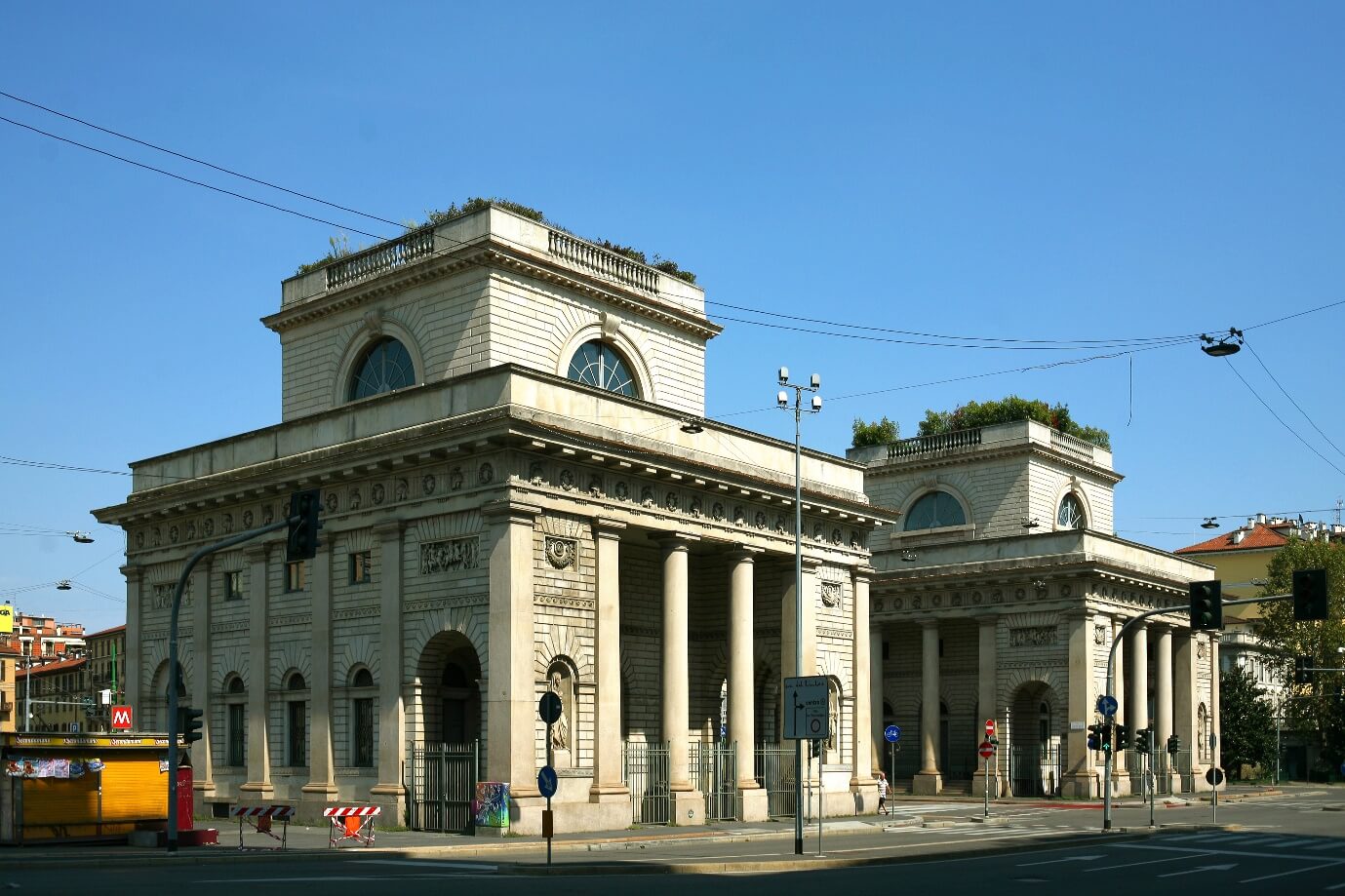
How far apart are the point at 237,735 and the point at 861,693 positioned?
1804 centimetres

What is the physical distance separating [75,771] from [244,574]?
1091 centimetres

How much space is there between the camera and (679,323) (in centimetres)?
4316

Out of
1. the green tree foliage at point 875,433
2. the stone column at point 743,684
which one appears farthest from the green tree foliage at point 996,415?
the stone column at point 743,684

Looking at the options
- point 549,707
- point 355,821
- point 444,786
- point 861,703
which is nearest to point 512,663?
point 549,707

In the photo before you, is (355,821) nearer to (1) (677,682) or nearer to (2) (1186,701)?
(1) (677,682)

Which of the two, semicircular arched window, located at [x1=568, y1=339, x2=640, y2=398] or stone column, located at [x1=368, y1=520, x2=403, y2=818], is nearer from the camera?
stone column, located at [x1=368, y1=520, x2=403, y2=818]

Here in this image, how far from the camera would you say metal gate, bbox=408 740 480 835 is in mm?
32406

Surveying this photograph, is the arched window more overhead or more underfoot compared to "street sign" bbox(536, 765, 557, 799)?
more overhead

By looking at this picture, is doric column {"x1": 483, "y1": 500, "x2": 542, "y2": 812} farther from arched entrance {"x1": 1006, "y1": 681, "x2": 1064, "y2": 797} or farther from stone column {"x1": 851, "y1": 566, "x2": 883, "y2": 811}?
arched entrance {"x1": 1006, "y1": 681, "x2": 1064, "y2": 797}

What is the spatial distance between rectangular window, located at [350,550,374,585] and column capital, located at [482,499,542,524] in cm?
458

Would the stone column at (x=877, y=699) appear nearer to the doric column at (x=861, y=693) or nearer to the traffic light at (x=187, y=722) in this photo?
the doric column at (x=861, y=693)

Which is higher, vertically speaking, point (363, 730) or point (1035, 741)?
point (363, 730)

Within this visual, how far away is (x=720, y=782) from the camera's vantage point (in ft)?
123

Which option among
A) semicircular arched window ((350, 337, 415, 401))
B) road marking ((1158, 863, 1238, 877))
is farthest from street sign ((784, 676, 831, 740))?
semicircular arched window ((350, 337, 415, 401))
